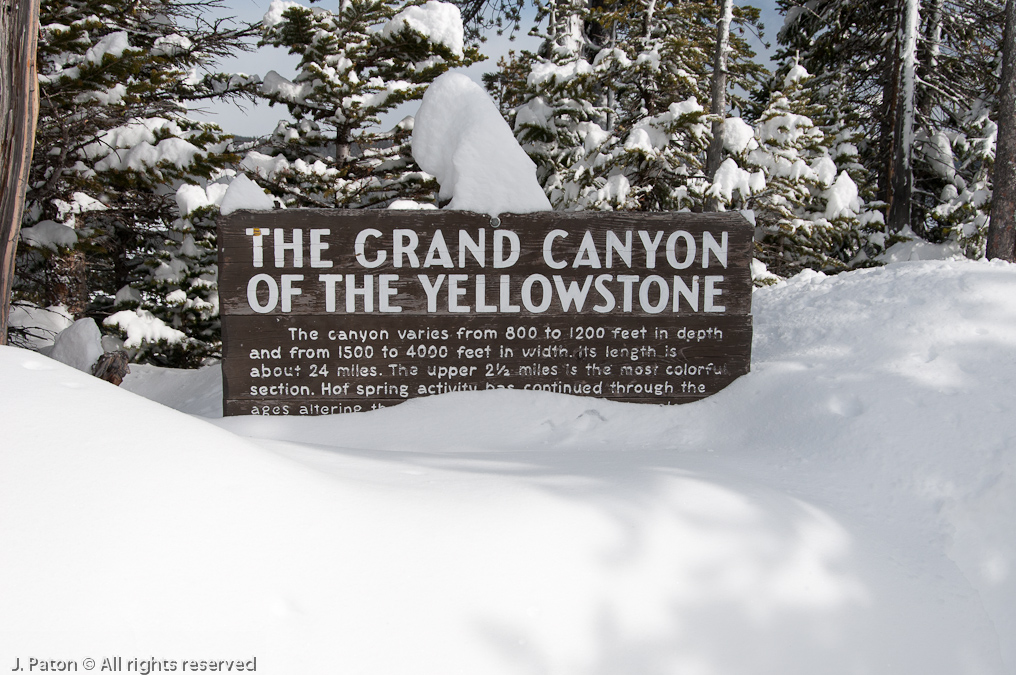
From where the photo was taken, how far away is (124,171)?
8.77 meters

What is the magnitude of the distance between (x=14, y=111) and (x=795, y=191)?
10417 mm

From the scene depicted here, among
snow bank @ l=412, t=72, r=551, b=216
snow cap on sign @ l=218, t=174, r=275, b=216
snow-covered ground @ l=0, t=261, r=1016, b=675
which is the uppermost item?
snow bank @ l=412, t=72, r=551, b=216

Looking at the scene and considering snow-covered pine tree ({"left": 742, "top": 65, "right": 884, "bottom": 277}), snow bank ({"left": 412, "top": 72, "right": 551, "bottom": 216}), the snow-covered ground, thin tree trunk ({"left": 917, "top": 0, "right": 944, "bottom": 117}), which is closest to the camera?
the snow-covered ground

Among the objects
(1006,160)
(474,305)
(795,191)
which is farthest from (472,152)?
(1006,160)

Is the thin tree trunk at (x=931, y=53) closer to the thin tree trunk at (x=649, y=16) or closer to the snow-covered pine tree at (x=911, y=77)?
the snow-covered pine tree at (x=911, y=77)

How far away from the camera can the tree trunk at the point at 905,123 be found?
531 inches

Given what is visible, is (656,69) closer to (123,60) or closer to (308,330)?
(123,60)

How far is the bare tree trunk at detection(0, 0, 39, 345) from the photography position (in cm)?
415

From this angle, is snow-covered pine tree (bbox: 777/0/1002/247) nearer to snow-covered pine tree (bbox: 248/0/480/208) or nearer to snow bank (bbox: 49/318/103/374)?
snow-covered pine tree (bbox: 248/0/480/208)

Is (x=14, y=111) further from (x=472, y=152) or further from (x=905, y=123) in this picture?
(x=905, y=123)

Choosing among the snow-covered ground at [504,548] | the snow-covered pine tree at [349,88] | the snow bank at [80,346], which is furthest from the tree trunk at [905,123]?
the snow bank at [80,346]

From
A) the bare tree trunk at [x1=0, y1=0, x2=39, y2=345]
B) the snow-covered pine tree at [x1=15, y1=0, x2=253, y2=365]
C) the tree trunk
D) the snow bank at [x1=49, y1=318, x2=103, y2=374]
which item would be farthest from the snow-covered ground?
the tree trunk

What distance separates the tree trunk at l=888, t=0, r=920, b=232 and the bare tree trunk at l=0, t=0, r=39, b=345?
1513cm

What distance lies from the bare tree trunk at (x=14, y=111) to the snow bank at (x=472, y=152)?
259cm
